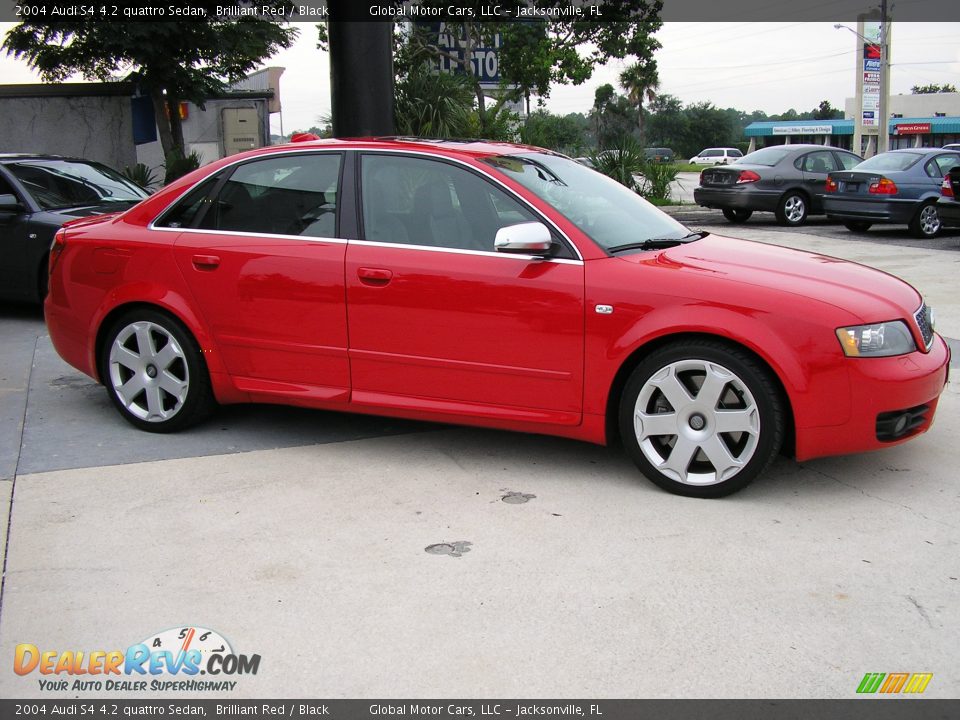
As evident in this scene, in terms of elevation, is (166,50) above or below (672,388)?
above

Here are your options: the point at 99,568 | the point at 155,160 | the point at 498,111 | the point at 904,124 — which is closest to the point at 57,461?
the point at 99,568

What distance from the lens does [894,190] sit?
1534 cm

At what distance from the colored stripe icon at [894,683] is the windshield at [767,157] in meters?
16.0

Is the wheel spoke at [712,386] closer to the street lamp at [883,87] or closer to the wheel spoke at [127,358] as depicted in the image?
the wheel spoke at [127,358]

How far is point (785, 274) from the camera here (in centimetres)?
441

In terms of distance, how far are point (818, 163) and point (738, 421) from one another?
15.1 meters

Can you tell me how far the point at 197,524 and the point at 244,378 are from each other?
3.89ft

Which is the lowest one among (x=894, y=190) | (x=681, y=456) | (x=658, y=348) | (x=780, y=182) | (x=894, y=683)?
(x=894, y=683)

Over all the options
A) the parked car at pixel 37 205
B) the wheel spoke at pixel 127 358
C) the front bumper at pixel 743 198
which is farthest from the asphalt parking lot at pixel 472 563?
the front bumper at pixel 743 198

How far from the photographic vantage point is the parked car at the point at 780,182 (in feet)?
57.6

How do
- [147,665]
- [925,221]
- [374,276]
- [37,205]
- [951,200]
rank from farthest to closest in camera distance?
[925,221] < [951,200] < [37,205] < [374,276] < [147,665]

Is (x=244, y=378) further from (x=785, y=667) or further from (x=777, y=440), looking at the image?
(x=785, y=667)
